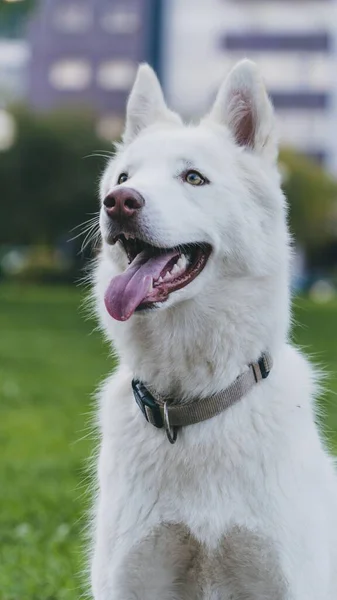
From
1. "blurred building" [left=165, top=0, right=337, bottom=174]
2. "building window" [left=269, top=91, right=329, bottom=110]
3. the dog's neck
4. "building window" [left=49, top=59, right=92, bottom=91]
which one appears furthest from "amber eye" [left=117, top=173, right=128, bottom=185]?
Result: "building window" [left=49, top=59, right=92, bottom=91]

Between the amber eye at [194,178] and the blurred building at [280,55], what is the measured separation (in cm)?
8165

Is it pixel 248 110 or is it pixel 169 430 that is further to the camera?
pixel 248 110

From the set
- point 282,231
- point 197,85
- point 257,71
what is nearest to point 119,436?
point 282,231

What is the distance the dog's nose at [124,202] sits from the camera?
331cm

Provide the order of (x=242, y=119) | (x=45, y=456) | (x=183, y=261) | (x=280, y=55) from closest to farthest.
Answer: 1. (x=183, y=261)
2. (x=242, y=119)
3. (x=45, y=456)
4. (x=280, y=55)

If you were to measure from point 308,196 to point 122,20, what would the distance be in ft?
143

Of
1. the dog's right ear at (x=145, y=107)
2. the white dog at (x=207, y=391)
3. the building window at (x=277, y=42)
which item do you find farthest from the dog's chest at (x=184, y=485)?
the building window at (x=277, y=42)

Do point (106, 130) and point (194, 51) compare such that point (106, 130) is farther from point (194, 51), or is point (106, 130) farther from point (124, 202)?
point (124, 202)

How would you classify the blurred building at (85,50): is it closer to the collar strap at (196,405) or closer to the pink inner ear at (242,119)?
the pink inner ear at (242,119)

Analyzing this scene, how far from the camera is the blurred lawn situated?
555cm

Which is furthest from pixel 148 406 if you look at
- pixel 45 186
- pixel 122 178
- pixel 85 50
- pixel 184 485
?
pixel 85 50

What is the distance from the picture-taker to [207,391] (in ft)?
11.9

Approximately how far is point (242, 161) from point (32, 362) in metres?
12.1

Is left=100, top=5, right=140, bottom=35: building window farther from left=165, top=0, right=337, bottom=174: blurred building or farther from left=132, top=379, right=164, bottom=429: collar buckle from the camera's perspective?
left=132, top=379, right=164, bottom=429: collar buckle
